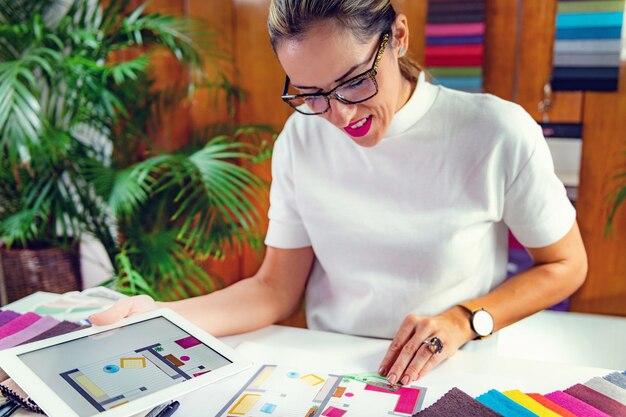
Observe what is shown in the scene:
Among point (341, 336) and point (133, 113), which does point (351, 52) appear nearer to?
point (341, 336)

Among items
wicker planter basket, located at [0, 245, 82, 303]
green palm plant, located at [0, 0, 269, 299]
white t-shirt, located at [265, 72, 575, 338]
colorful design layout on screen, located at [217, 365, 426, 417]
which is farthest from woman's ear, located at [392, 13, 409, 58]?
wicker planter basket, located at [0, 245, 82, 303]

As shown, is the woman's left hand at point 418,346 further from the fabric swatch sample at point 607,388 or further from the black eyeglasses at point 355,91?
the black eyeglasses at point 355,91

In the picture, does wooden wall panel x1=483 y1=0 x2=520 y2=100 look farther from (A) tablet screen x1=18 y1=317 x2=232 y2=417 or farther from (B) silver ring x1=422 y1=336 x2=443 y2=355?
(A) tablet screen x1=18 y1=317 x2=232 y2=417

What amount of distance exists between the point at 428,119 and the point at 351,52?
29 cm

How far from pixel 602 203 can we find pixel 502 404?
210cm

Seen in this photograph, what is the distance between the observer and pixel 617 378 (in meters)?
0.88

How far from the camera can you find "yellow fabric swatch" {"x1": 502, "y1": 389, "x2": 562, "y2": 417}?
0.77 m

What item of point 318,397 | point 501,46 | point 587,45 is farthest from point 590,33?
point 318,397

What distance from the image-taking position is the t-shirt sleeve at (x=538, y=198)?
1128mm

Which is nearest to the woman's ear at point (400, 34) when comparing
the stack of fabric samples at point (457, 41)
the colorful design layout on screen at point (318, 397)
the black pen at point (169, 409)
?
the colorful design layout on screen at point (318, 397)

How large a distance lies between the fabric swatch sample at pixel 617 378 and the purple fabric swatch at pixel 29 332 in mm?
885

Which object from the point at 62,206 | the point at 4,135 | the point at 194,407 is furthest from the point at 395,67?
the point at 62,206

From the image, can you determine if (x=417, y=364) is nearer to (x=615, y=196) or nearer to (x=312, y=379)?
(x=312, y=379)

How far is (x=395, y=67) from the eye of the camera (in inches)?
43.4
